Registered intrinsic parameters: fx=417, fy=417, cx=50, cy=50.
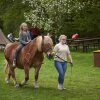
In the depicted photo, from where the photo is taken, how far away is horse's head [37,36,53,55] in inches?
512

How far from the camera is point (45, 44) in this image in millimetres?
13062

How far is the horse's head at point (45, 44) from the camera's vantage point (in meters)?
13.0

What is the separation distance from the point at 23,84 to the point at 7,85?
0.89 m

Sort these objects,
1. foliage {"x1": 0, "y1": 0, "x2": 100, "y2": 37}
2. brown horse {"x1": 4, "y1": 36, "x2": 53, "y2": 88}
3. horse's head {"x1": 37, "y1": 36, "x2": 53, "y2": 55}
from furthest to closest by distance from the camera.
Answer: foliage {"x1": 0, "y1": 0, "x2": 100, "y2": 37}, brown horse {"x1": 4, "y1": 36, "x2": 53, "y2": 88}, horse's head {"x1": 37, "y1": 36, "x2": 53, "y2": 55}

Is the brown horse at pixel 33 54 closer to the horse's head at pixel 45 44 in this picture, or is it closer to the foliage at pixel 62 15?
the horse's head at pixel 45 44

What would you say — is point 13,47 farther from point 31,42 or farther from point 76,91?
point 76,91

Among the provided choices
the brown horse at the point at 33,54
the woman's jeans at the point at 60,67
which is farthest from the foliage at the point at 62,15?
the woman's jeans at the point at 60,67

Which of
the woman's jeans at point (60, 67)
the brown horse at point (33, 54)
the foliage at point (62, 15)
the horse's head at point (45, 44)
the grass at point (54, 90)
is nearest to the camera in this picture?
the grass at point (54, 90)

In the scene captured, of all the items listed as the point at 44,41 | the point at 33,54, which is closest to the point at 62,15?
the point at 33,54

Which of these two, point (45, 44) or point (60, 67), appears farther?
point (60, 67)

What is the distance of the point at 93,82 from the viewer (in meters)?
16.0

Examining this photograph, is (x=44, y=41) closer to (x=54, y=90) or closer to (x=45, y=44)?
(x=45, y=44)

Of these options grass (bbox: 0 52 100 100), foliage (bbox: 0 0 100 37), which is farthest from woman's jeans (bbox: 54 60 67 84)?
foliage (bbox: 0 0 100 37)

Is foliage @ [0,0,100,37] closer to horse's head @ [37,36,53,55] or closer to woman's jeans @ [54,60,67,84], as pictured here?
woman's jeans @ [54,60,67,84]
